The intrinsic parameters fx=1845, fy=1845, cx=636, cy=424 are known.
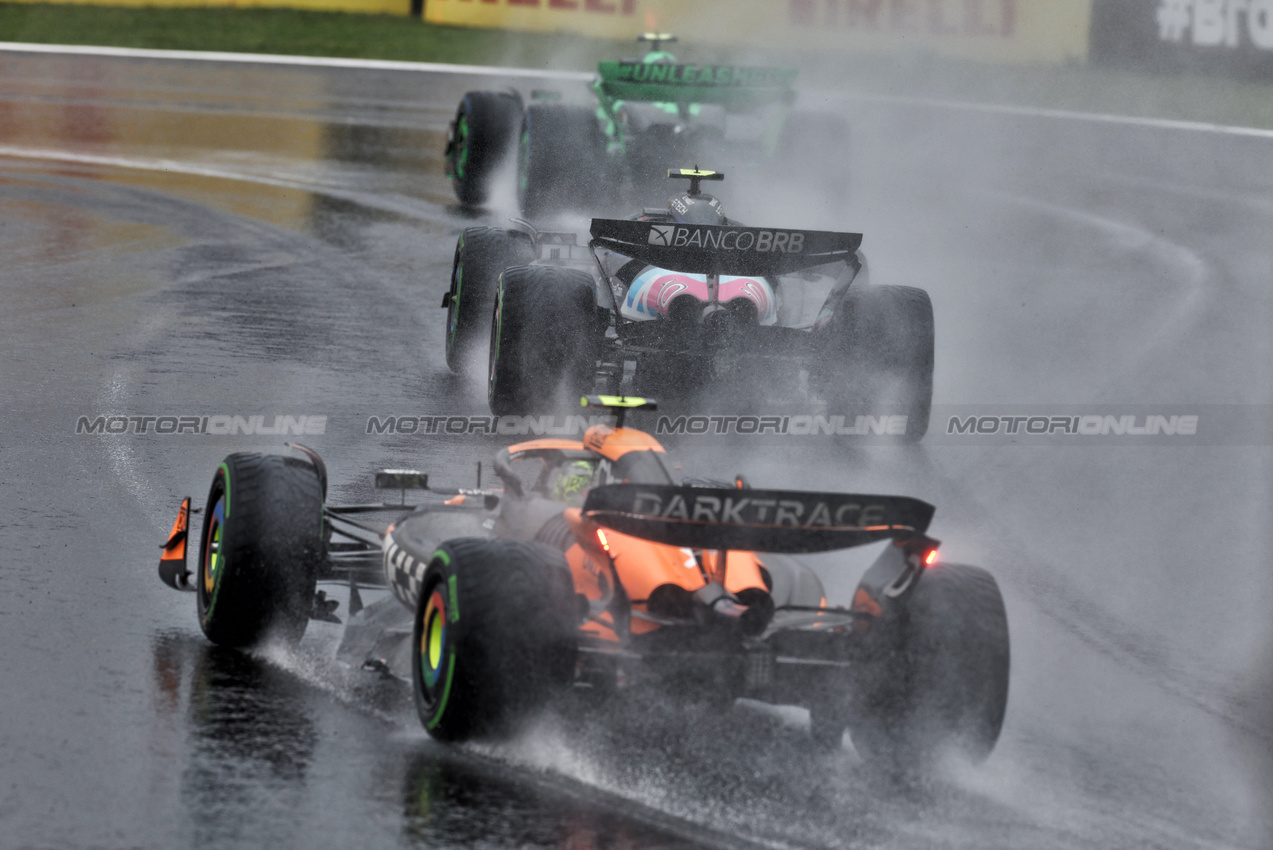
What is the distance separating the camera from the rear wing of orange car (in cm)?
545

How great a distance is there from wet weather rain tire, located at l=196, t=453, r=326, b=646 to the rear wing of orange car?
1280 millimetres

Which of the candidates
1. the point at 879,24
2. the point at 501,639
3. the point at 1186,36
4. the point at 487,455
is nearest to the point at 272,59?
the point at 879,24

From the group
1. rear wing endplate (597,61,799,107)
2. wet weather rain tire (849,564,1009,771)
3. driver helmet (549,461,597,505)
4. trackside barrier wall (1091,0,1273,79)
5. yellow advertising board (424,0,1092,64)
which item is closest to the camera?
wet weather rain tire (849,564,1009,771)

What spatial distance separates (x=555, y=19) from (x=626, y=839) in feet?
82.0

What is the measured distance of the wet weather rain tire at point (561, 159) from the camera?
16031 millimetres

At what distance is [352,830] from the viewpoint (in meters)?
5.18

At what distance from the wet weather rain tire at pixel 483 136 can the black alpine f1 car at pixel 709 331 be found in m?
7.42

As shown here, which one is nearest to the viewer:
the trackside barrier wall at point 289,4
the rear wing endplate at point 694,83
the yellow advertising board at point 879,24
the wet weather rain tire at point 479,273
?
the wet weather rain tire at point 479,273

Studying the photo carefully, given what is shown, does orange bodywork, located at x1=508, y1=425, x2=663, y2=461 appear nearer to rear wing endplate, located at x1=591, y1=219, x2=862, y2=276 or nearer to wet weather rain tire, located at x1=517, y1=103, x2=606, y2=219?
rear wing endplate, located at x1=591, y1=219, x2=862, y2=276

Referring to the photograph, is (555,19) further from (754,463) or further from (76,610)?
(76,610)

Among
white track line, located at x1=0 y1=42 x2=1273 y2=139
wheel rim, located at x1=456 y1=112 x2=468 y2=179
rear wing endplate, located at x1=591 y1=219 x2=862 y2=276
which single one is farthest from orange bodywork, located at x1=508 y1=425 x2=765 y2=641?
white track line, located at x1=0 y1=42 x2=1273 y2=139

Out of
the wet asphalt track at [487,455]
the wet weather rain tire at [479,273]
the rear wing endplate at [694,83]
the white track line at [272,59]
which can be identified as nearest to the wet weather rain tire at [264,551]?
the wet asphalt track at [487,455]

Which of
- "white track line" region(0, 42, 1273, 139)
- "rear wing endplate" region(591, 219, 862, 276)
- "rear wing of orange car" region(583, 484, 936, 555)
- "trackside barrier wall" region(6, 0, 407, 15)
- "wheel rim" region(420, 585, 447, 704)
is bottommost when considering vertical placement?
"wheel rim" region(420, 585, 447, 704)

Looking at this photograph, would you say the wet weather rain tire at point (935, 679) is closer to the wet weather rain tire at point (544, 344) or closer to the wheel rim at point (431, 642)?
the wheel rim at point (431, 642)
